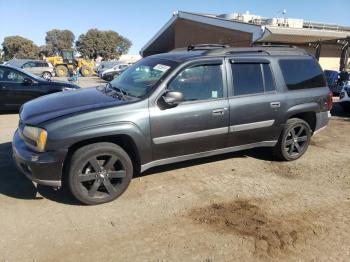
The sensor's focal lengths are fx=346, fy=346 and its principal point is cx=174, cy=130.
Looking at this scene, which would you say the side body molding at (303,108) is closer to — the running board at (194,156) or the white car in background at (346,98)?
the running board at (194,156)

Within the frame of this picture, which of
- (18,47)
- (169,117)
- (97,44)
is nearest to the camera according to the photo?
(169,117)

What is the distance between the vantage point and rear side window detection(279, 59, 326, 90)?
18.0 feet

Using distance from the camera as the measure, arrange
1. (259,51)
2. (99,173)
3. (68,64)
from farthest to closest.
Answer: (68,64), (259,51), (99,173)

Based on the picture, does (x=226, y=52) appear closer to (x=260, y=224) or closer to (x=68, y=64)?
(x=260, y=224)

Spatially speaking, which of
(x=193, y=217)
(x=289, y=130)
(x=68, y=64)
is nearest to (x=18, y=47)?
(x=68, y=64)

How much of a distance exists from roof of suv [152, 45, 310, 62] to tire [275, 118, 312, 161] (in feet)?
3.71

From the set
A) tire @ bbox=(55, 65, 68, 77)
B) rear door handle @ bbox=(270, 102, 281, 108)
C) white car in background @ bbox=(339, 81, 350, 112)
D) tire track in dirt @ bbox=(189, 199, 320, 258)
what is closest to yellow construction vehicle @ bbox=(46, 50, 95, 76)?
tire @ bbox=(55, 65, 68, 77)

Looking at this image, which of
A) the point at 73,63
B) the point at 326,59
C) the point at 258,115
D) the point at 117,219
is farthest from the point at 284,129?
the point at 73,63

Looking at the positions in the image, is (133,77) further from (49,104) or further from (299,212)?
(299,212)

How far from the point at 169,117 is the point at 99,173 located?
1.10 meters

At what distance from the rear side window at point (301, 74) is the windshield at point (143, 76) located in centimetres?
197

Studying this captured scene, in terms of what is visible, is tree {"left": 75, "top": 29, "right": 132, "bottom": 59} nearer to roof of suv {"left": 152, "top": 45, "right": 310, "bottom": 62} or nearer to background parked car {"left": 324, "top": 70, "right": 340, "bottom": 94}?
background parked car {"left": 324, "top": 70, "right": 340, "bottom": 94}

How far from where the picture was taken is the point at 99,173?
13.4 ft

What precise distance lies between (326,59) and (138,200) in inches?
1073
